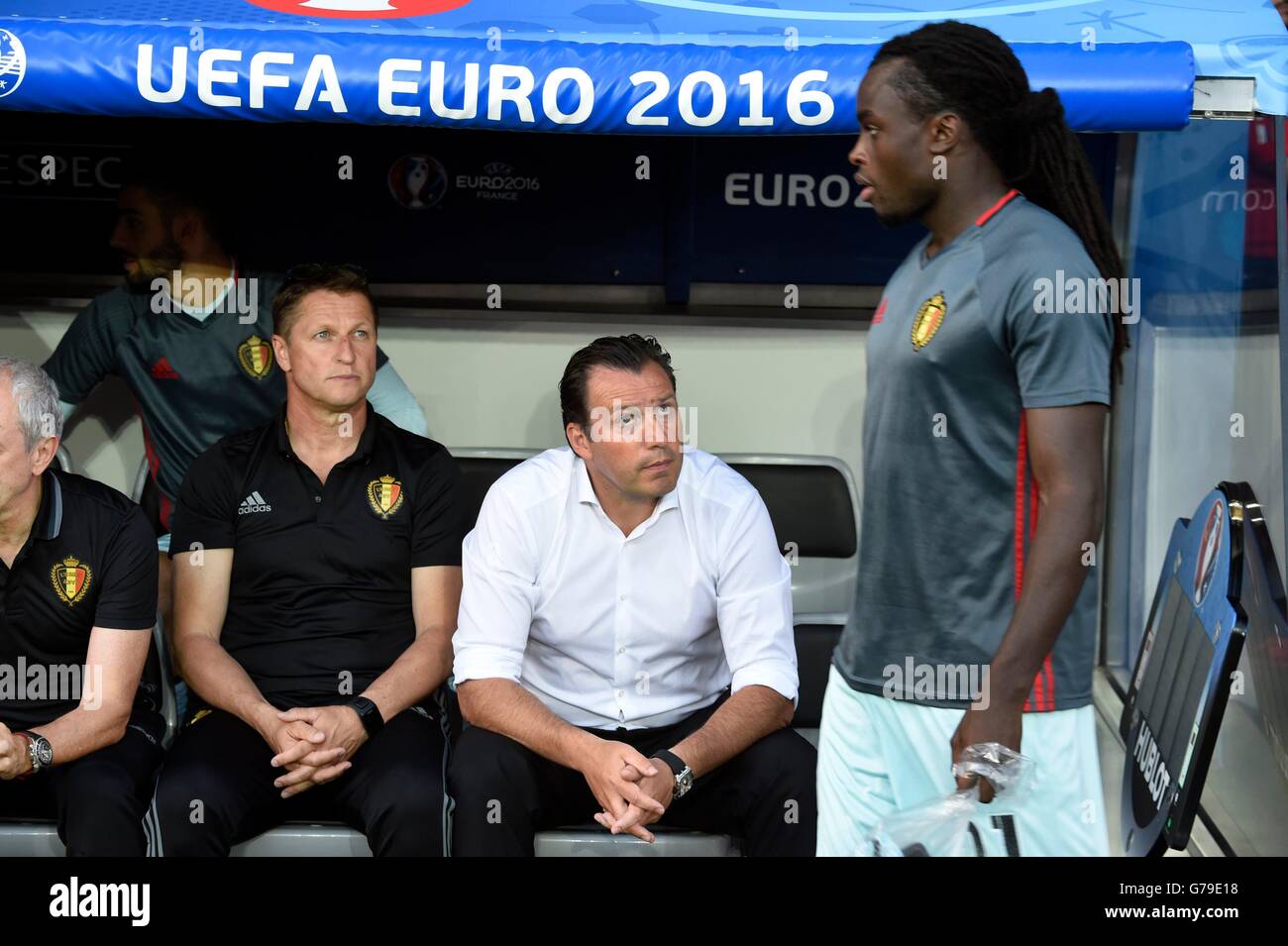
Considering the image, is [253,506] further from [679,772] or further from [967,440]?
[967,440]

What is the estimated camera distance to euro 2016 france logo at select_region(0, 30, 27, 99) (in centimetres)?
281

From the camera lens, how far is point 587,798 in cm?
270

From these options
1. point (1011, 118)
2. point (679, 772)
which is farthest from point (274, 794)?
point (1011, 118)

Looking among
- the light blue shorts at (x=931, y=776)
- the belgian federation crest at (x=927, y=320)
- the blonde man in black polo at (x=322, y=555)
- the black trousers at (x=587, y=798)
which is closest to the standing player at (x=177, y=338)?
the blonde man in black polo at (x=322, y=555)

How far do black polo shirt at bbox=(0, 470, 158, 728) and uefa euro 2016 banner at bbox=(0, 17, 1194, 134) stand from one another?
81 cm

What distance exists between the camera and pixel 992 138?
2.02m

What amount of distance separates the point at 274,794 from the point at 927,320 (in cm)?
155

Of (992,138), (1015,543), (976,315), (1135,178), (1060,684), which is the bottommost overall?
(1060,684)

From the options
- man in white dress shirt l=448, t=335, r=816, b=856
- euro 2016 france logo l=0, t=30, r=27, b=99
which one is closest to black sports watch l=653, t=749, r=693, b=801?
man in white dress shirt l=448, t=335, r=816, b=856

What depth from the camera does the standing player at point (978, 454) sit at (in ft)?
6.06

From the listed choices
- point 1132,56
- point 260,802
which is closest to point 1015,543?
point 1132,56
